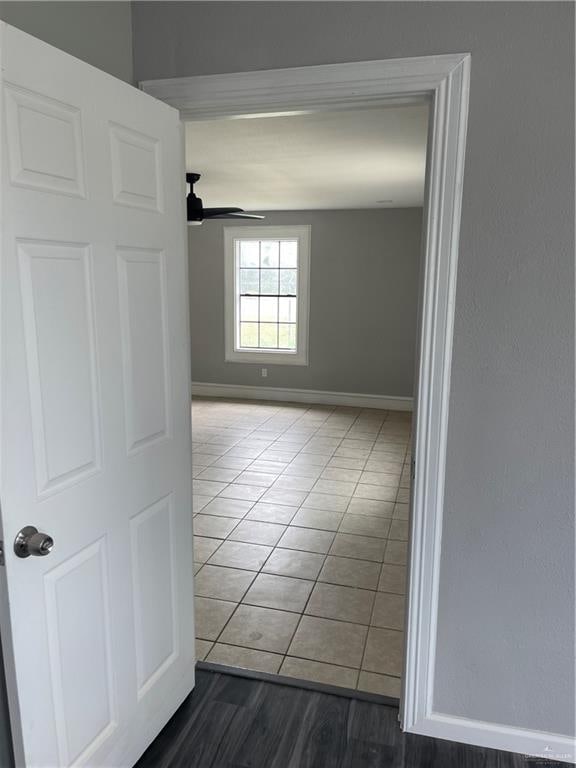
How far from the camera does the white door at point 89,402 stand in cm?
124

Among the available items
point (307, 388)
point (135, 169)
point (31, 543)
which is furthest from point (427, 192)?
point (307, 388)

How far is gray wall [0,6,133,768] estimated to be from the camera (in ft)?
4.50

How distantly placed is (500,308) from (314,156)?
2424 millimetres

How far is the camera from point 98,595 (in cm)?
155

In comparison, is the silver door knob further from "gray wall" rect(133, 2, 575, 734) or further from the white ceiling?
the white ceiling

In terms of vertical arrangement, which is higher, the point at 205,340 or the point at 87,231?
the point at 87,231

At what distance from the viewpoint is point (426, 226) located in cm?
166

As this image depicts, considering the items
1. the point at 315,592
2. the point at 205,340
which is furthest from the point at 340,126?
the point at 205,340

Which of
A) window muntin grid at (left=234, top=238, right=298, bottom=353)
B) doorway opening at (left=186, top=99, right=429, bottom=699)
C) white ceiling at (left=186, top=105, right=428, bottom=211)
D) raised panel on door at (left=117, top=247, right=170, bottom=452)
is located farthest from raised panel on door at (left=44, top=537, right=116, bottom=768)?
window muntin grid at (left=234, top=238, right=298, bottom=353)

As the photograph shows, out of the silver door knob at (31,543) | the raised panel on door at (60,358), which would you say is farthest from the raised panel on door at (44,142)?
the silver door knob at (31,543)

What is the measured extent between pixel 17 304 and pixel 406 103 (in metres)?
1.27

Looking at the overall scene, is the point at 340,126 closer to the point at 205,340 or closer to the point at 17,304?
the point at 17,304

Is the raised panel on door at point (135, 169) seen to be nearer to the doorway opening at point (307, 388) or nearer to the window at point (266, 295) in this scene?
the doorway opening at point (307, 388)

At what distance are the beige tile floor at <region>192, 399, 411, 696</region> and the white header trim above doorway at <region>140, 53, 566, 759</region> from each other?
1.31 ft
